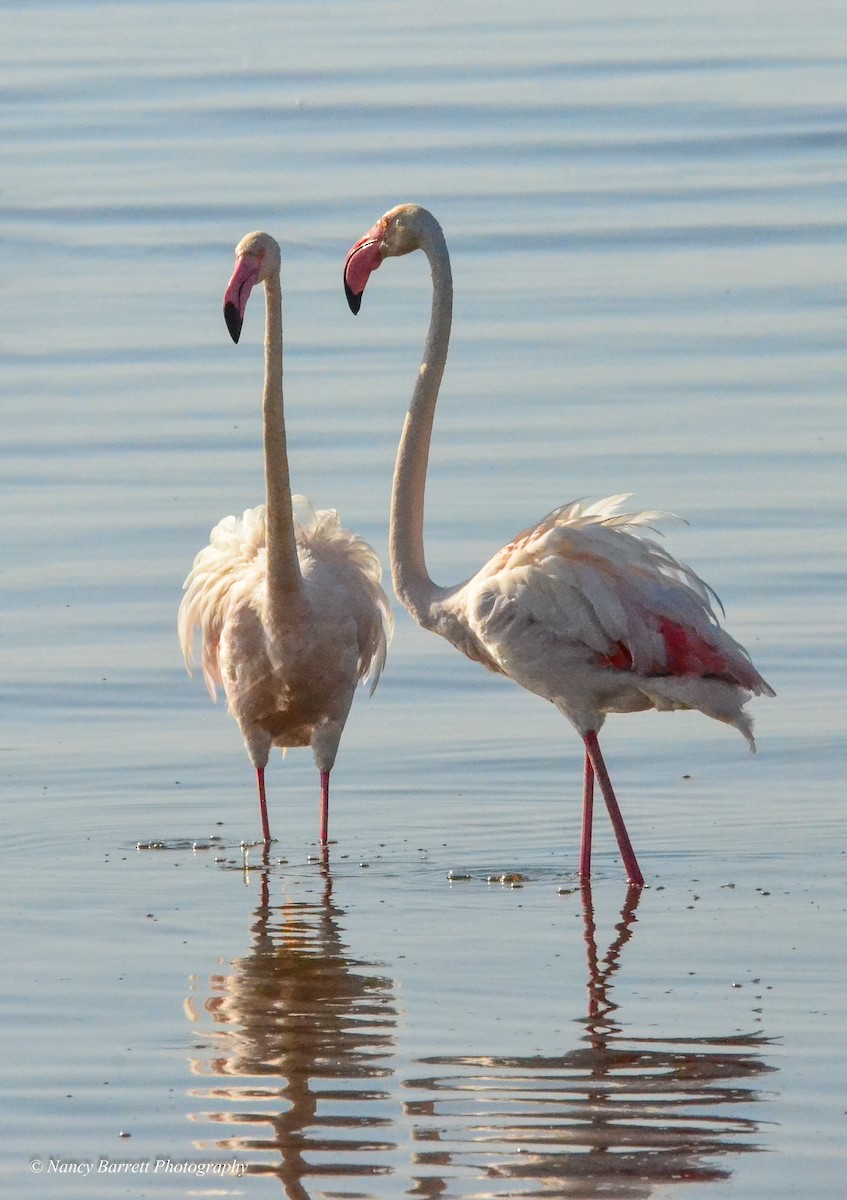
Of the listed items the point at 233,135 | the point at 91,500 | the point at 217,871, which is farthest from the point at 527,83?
the point at 217,871

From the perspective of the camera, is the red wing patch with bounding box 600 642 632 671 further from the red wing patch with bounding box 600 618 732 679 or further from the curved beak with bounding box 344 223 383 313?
the curved beak with bounding box 344 223 383 313

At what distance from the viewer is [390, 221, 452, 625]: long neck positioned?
772 cm

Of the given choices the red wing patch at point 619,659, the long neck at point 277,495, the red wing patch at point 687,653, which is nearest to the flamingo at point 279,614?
the long neck at point 277,495

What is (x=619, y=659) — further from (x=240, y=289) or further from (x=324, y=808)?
(x=240, y=289)

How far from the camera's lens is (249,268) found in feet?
27.4

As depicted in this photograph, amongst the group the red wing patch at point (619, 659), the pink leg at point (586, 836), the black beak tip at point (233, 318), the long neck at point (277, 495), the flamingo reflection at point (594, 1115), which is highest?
the black beak tip at point (233, 318)

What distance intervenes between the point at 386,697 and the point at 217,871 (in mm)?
2103

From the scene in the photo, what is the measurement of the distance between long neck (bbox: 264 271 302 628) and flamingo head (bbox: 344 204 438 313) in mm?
452

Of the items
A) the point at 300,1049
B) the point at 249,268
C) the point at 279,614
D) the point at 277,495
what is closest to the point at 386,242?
the point at 249,268

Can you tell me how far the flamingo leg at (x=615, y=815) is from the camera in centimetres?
717

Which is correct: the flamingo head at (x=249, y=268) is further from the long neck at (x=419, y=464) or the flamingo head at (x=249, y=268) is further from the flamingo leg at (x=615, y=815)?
the flamingo leg at (x=615, y=815)

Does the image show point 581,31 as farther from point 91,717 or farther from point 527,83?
point 91,717

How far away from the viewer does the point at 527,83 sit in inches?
1014

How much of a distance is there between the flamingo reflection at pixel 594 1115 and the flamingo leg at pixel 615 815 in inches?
48.3
